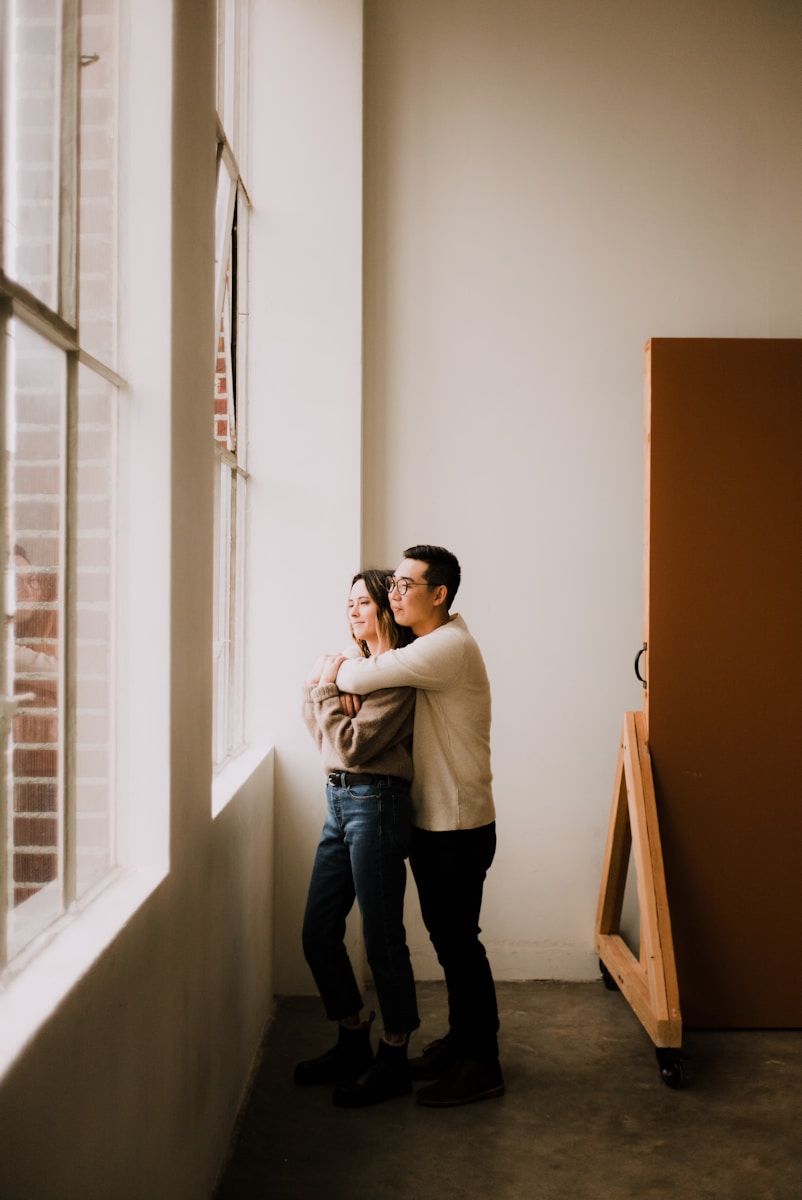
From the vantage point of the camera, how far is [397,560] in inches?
148

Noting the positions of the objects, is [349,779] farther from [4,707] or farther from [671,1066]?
[4,707]

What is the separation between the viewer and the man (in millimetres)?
2795

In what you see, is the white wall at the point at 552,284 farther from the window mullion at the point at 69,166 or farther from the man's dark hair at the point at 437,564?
the window mullion at the point at 69,166

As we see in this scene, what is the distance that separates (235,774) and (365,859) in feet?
1.55

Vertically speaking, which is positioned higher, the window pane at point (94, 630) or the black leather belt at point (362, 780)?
the window pane at point (94, 630)

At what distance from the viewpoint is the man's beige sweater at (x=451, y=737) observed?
9.04ft

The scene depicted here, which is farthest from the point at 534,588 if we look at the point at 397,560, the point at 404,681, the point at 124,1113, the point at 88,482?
the point at 124,1113

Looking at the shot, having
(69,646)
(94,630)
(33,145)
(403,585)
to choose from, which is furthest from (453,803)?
(33,145)

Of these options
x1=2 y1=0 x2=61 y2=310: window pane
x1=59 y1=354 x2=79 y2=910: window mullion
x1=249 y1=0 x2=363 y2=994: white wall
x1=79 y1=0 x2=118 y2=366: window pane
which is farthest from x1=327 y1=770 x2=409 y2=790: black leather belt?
x1=2 y1=0 x2=61 y2=310: window pane

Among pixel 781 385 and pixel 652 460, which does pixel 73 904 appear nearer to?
pixel 652 460

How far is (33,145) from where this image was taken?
5.00 ft

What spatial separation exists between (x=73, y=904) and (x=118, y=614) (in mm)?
521

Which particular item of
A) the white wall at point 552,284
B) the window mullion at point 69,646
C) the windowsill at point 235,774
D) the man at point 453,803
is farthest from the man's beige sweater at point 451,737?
the window mullion at point 69,646

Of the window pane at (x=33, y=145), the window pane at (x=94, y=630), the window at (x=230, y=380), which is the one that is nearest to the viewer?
the window pane at (x=33, y=145)
